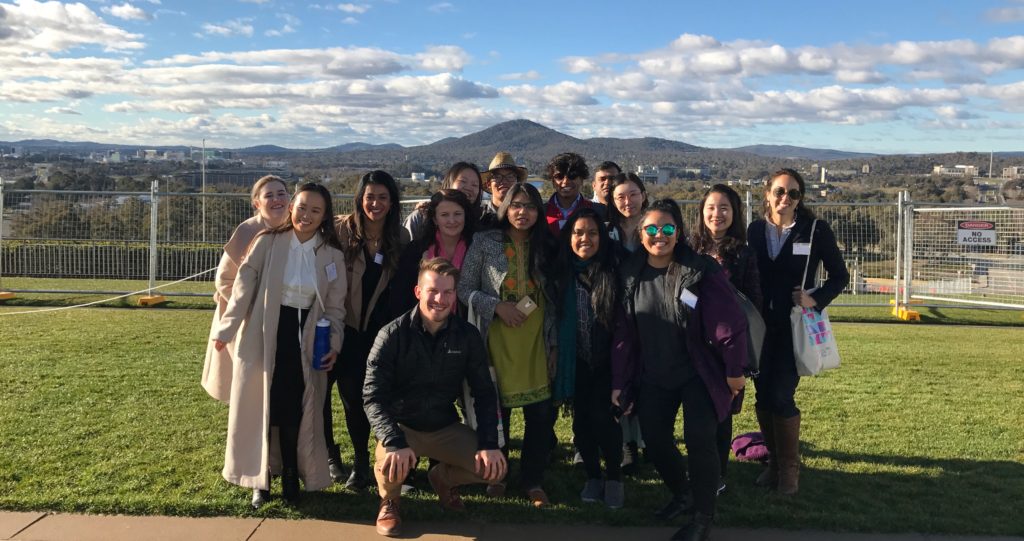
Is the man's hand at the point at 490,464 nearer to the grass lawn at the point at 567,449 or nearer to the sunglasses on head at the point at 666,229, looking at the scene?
the grass lawn at the point at 567,449

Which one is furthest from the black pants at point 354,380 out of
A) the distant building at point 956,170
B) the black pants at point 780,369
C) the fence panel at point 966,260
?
the distant building at point 956,170

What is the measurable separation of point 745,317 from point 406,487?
87.9 inches

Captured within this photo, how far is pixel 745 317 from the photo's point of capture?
13.1ft

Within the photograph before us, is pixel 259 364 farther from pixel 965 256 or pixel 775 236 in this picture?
pixel 965 256

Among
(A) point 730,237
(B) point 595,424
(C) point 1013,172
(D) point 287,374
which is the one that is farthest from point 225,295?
(C) point 1013,172

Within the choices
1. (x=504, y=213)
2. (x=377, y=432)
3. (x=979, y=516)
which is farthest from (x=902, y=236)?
(x=377, y=432)

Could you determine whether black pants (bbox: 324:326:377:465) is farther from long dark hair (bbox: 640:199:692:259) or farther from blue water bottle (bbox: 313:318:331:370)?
long dark hair (bbox: 640:199:692:259)

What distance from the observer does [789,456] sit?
182 inches

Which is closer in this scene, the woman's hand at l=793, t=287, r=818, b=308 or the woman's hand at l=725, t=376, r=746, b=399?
the woman's hand at l=725, t=376, r=746, b=399

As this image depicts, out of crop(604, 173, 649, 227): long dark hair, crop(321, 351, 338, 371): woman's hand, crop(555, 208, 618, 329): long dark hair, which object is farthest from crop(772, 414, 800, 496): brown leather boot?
crop(321, 351, 338, 371): woman's hand

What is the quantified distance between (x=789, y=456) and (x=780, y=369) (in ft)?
1.75

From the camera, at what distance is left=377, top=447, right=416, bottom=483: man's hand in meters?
3.86

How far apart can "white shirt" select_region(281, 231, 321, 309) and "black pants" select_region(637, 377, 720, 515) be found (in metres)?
1.96

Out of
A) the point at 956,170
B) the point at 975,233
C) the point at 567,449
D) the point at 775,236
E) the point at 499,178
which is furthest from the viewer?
the point at 956,170
